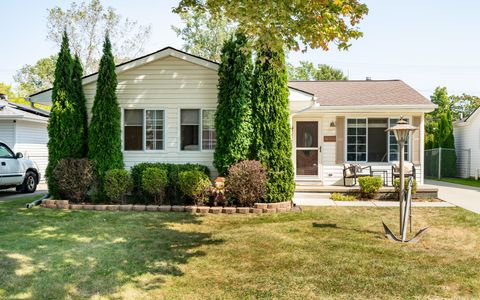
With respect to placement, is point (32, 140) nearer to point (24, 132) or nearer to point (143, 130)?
point (24, 132)

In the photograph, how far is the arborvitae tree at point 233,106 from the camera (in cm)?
961

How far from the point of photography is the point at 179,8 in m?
A: 8.02

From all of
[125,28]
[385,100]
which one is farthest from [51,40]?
[385,100]

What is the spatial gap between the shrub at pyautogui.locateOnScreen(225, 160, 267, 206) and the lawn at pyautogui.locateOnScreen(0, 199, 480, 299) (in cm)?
85

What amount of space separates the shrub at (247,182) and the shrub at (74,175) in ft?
11.7

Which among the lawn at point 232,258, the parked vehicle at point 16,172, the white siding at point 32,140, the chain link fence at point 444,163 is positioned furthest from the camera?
the chain link fence at point 444,163

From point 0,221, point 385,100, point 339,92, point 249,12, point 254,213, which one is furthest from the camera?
point 339,92

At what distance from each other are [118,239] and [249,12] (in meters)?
4.31

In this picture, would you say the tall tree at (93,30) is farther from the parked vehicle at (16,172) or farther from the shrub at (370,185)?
the shrub at (370,185)

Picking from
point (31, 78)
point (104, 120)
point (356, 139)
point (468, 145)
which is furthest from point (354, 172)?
point (31, 78)

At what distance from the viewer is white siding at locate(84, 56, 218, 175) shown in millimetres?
10586

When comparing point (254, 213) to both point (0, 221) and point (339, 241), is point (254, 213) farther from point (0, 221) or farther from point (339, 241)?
point (0, 221)

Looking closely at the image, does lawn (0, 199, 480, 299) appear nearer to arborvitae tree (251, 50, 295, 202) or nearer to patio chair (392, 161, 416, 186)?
arborvitae tree (251, 50, 295, 202)

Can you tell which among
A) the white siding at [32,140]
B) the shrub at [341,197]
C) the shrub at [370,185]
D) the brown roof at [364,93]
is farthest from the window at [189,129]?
the white siding at [32,140]
